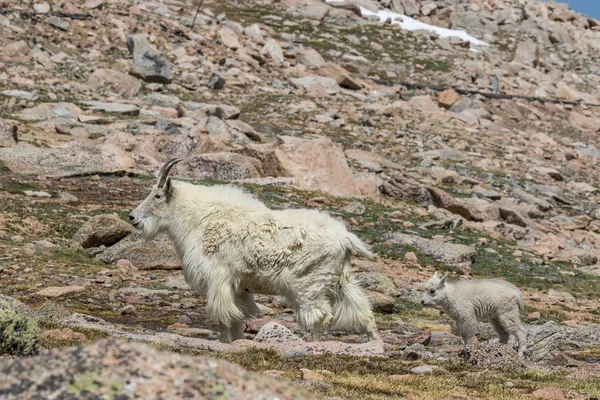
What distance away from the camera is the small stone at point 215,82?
1848 inches

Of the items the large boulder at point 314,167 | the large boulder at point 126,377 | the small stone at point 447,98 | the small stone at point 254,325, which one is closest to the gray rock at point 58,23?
the large boulder at point 314,167

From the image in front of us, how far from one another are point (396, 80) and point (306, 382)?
2153 inches

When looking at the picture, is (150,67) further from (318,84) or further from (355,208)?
(355,208)

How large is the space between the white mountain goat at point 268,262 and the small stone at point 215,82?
36.5 m

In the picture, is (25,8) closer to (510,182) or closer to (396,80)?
(396,80)

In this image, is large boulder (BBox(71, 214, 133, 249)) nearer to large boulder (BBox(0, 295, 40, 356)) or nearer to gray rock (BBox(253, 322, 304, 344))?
gray rock (BBox(253, 322, 304, 344))

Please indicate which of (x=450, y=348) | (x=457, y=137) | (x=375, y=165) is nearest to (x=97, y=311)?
(x=450, y=348)

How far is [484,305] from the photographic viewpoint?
13.0 m

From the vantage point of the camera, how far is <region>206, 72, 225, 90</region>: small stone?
154 ft

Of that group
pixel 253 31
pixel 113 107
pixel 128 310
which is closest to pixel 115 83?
pixel 113 107

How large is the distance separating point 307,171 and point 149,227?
58.5 ft

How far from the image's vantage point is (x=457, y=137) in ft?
153

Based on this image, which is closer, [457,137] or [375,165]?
[375,165]

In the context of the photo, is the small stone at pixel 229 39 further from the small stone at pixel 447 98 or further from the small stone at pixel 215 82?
the small stone at pixel 447 98
